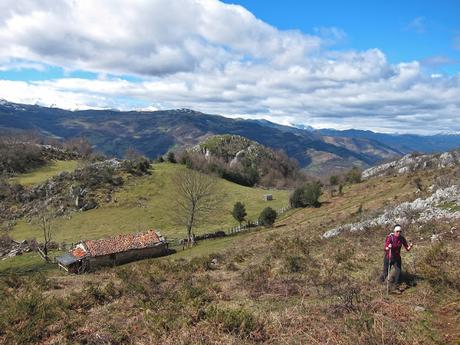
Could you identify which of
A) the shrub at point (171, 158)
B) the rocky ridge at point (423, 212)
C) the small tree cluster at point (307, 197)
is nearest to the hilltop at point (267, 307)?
the rocky ridge at point (423, 212)

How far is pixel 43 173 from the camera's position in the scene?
11831cm

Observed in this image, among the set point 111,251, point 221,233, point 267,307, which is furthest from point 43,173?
point 267,307

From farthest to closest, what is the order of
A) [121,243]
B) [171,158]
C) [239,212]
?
1. [171,158]
2. [239,212]
3. [121,243]

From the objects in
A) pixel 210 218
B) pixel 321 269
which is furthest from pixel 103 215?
pixel 321 269

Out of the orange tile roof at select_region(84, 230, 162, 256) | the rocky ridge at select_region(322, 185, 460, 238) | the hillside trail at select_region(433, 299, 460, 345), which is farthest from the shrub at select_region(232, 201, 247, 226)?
the hillside trail at select_region(433, 299, 460, 345)

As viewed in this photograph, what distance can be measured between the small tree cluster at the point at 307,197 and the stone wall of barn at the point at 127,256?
1249 inches

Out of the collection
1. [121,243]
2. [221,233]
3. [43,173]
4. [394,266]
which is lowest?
[43,173]

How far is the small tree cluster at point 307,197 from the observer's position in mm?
75125

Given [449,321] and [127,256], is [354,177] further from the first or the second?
[449,321]

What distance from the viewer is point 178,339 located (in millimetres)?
10352

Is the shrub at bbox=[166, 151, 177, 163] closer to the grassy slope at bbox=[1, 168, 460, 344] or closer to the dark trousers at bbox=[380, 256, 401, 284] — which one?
the grassy slope at bbox=[1, 168, 460, 344]

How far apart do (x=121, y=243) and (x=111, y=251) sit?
7.41 feet

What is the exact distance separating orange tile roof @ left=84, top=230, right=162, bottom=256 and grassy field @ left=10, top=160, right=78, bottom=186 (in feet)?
200

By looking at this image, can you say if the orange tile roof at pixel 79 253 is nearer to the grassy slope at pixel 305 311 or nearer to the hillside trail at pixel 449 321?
the grassy slope at pixel 305 311
